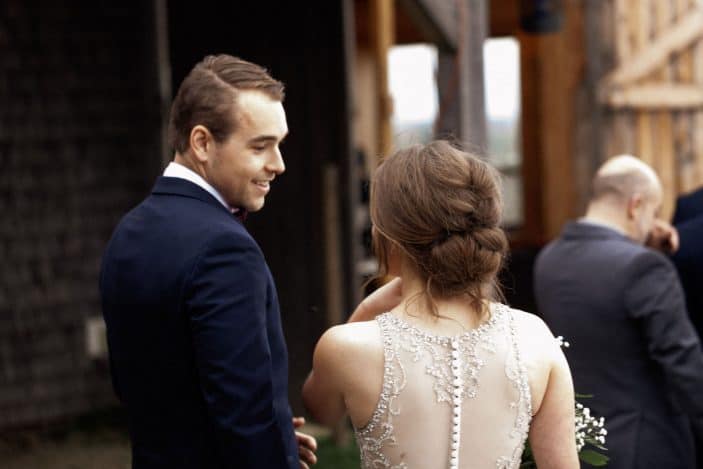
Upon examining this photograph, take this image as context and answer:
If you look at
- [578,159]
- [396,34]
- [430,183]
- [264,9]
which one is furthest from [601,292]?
[396,34]

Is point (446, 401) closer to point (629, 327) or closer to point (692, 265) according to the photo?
point (629, 327)

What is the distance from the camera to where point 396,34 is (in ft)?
49.9

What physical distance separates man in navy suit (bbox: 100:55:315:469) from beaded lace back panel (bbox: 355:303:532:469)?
10.0 inches

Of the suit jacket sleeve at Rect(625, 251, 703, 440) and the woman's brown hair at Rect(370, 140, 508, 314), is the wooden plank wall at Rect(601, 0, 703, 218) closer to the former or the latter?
the suit jacket sleeve at Rect(625, 251, 703, 440)

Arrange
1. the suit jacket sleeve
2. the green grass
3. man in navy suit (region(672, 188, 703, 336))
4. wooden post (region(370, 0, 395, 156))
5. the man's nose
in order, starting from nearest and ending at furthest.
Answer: the man's nose → the suit jacket sleeve → man in navy suit (region(672, 188, 703, 336)) → the green grass → wooden post (region(370, 0, 395, 156))

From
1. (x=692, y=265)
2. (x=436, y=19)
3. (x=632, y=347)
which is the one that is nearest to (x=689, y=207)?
(x=692, y=265)

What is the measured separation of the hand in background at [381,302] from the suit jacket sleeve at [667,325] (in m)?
1.43

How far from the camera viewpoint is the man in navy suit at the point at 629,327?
150 inches

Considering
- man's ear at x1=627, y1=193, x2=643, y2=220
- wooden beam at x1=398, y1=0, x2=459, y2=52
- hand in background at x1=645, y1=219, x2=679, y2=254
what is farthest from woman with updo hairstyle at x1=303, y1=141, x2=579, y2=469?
wooden beam at x1=398, y1=0, x2=459, y2=52

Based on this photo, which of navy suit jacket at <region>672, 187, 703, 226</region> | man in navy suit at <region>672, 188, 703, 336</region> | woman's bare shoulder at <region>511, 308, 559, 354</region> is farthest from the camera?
navy suit jacket at <region>672, 187, 703, 226</region>

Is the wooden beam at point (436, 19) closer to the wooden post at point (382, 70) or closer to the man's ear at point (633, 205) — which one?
the wooden post at point (382, 70)

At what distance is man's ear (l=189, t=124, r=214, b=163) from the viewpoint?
99.0 inches

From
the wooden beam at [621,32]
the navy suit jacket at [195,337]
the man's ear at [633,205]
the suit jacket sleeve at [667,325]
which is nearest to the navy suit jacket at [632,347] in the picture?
the suit jacket sleeve at [667,325]

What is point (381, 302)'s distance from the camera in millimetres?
2691
